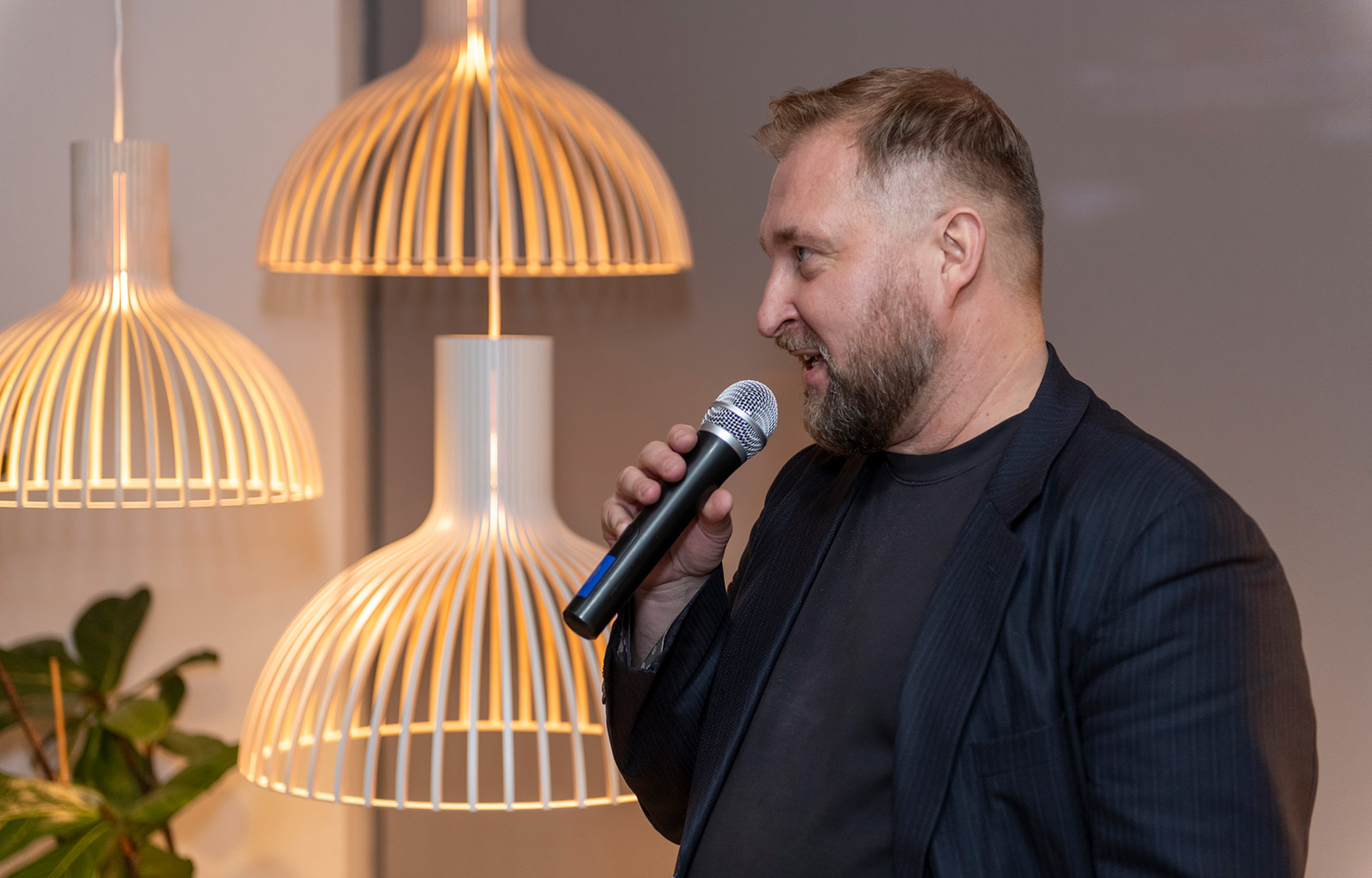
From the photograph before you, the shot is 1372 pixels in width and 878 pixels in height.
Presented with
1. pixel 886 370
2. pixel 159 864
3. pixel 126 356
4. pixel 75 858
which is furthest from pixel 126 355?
pixel 886 370

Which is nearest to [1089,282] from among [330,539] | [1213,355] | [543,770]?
[1213,355]

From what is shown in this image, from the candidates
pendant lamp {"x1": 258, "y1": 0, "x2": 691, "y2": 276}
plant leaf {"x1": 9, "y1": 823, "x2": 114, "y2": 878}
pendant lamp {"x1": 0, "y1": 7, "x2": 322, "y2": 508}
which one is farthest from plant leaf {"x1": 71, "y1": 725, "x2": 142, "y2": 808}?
pendant lamp {"x1": 258, "y1": 0, "x2": 691, "y2": 276}

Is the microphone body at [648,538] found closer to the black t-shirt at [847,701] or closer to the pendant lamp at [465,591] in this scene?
the black t-shirt at [847,701]

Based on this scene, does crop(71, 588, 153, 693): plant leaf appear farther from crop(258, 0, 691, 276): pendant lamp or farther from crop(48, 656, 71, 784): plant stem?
crop(258, 0, 691, 276): pendant lamp

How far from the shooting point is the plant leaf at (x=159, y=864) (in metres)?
2.19

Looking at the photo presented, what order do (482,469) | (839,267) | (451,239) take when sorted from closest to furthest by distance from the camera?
(839,267)
(482,469)
(451,239)

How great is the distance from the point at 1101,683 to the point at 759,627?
1.43 feet

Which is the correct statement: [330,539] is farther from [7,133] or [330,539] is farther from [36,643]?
[7,133]

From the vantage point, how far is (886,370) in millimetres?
1171

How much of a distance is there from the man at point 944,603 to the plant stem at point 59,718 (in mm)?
1379

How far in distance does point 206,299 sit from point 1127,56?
180 cm

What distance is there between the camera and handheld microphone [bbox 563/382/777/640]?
1.06 metres

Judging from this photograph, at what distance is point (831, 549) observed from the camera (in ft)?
4.24

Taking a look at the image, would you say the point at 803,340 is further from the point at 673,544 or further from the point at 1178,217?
the point at 1178,217
